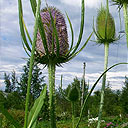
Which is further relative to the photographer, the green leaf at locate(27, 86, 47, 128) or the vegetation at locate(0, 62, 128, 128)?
the vegetation at locate(0, 62, 128, 128)

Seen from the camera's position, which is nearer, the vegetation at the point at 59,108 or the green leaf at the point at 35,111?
the green leaf at the point at 35,111

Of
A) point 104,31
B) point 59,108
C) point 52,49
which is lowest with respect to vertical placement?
point 59,108

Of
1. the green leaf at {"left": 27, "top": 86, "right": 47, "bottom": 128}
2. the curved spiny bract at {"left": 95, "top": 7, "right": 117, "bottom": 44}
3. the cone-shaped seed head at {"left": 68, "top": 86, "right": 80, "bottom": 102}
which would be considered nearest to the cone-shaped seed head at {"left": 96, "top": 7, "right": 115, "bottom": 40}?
the curved spiny bract at {"left": 95, "top": 7, "right": 117, "bottom": 44}

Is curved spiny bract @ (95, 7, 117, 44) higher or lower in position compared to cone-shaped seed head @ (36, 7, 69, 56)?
higher

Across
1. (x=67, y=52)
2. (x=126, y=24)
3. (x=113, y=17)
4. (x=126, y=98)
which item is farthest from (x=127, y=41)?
(x=126, y=98)

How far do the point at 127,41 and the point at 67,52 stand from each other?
70cm

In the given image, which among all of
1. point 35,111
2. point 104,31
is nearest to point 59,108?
point 104,31

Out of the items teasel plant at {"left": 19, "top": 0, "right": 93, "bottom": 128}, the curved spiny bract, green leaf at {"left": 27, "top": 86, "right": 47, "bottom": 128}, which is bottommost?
green leaf at {"left": 27, "top": 86, "right": 47, "bottom": 128}

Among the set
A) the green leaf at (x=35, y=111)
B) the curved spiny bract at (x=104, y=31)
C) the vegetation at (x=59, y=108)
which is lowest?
the vegetation at (x=59, y=108)

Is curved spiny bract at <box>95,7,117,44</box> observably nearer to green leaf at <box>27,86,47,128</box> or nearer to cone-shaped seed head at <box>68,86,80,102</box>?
cone-shaped seed head at <box>68,86,80,102</box>

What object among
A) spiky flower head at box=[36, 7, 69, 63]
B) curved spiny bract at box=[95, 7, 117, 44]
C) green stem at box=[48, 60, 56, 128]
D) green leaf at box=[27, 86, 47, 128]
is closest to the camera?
green leaf at box=[27, 86, 47, 128]

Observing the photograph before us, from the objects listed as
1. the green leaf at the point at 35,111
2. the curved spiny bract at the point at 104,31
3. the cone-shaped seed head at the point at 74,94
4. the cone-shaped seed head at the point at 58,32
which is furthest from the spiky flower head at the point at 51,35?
the curved spiny bract at the point at 104,31

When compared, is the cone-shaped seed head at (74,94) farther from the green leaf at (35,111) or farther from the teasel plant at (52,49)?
the green leaf at (35,111)

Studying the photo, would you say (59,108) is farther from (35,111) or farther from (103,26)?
(35,111)
